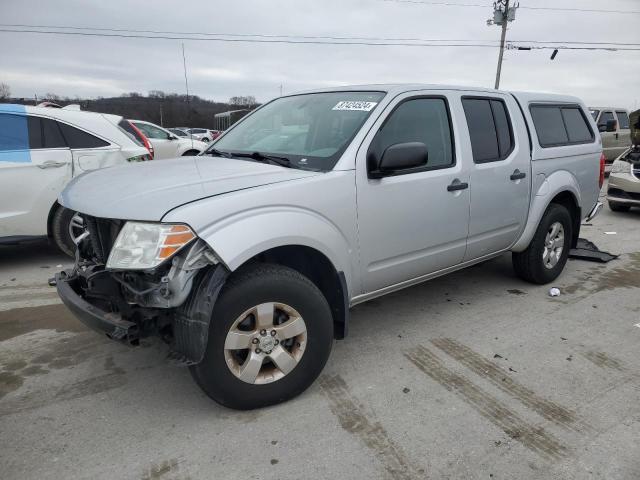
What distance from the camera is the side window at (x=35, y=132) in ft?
16.7

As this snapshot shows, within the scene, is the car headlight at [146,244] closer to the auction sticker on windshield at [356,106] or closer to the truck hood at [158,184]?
the truck hood at [158,184]

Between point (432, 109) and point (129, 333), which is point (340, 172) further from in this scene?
point (129, 333)

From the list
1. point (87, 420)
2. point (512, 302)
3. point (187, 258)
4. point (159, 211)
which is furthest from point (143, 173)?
point (512, 302)

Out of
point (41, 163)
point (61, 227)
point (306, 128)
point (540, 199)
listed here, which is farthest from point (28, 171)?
point (540, 199)

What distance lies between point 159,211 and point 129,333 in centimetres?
62

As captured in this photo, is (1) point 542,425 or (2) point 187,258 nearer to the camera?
(2) point 187,258

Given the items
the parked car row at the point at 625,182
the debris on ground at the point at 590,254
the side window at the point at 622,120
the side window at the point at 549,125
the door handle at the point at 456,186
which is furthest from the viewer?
the side window at the point at 622,120

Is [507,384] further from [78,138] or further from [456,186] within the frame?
[78,138]

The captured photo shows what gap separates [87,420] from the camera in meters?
2.56

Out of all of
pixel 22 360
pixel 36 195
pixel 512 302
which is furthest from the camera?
pixel 36 195

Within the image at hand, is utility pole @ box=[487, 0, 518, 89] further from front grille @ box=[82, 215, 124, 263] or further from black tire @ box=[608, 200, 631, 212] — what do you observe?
front grille @ box=[82, 215, 124, 263]

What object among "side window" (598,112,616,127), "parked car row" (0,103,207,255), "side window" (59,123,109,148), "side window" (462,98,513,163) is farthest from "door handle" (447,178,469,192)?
"side window" (598,112,616,127)

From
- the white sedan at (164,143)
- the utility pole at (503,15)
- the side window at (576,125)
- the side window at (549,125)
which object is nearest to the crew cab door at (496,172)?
the side window at (549,125)

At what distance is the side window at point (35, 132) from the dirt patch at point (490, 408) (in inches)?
177
